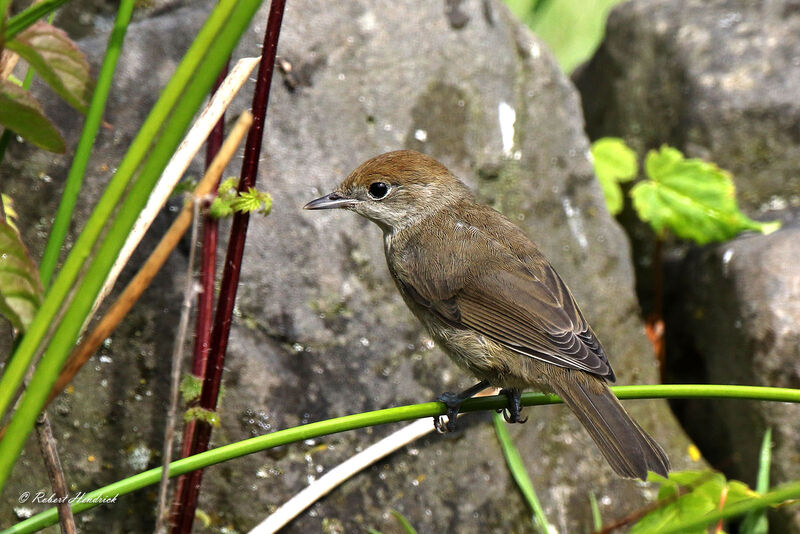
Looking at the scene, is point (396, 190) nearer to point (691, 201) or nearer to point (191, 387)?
point (191, 387)

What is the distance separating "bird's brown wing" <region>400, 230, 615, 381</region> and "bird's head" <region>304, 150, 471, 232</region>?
25cm

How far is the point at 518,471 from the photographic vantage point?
10.1 ft

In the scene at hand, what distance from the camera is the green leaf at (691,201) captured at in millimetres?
3844

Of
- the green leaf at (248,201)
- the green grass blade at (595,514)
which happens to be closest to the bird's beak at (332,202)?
the green leaf at (248,201)

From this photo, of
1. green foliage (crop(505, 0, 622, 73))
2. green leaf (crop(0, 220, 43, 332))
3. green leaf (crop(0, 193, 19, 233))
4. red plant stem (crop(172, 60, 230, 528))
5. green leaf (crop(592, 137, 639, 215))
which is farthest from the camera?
green foliage (crop(505, 0, 622, 73))

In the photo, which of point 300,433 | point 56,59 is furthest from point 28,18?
point 300,433

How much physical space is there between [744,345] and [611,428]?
151 cm

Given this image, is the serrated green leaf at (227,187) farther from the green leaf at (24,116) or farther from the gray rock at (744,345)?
the gray rock at (744,345)

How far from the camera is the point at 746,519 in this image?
3.27 meters

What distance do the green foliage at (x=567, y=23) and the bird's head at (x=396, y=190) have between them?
3.19m

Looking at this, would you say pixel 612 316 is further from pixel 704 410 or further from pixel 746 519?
pixel 746 519

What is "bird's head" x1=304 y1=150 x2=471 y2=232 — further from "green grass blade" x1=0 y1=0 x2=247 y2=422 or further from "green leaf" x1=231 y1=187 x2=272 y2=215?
"green grass blade" x1=0 y1=0 x2=247 y2=422

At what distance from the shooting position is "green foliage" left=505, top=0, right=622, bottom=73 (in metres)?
6.06

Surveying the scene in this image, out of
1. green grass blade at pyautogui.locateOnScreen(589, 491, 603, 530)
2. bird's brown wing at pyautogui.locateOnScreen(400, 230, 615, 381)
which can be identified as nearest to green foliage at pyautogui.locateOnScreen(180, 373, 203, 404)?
bird's brown wing at pyautogui.locateOnScreen(400, 230, 615, 381)
